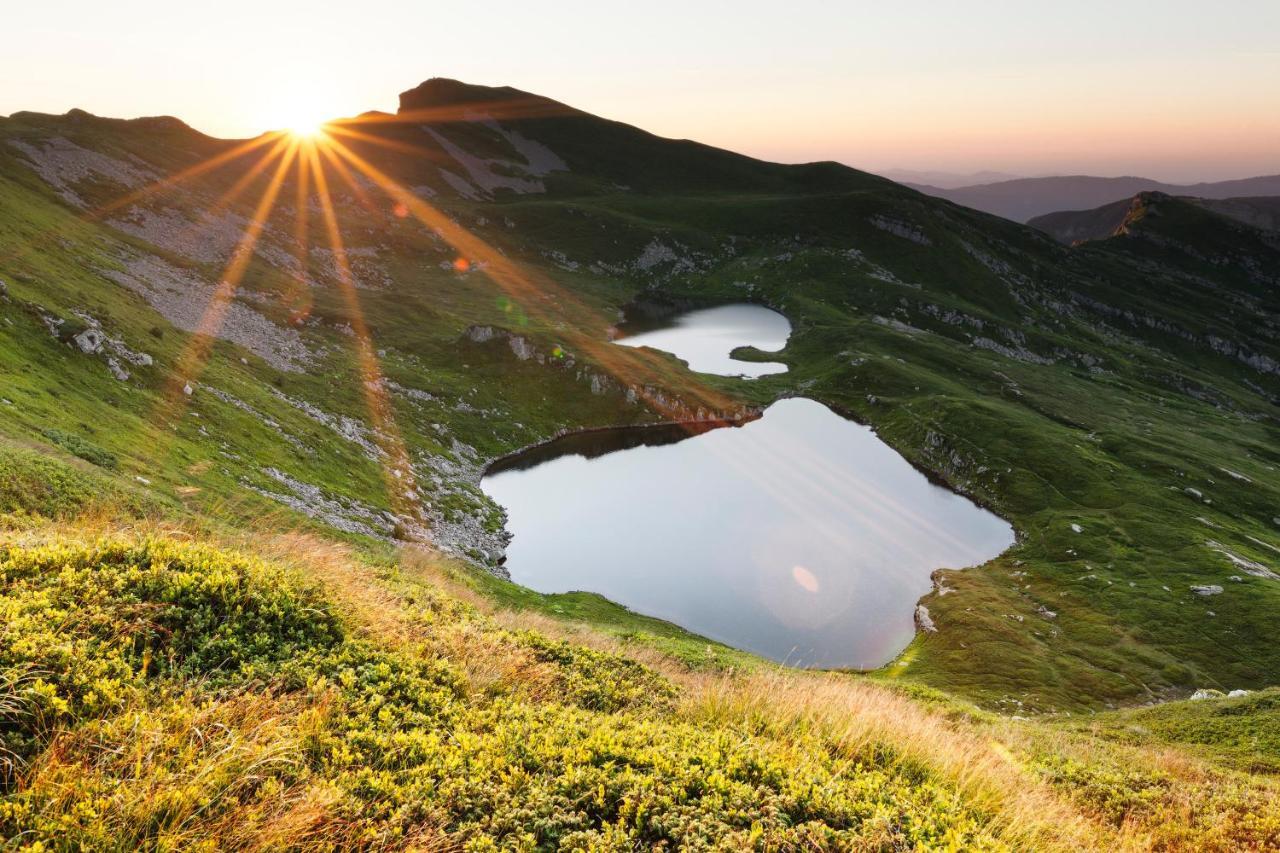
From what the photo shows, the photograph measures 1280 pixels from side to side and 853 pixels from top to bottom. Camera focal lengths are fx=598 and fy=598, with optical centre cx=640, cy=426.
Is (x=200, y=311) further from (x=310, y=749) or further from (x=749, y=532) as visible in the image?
(x=310, y=749)

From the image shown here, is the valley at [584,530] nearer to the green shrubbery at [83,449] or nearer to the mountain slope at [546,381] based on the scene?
the green shrubbery at [83,449]

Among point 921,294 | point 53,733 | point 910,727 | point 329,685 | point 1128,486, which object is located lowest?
point 1128,486

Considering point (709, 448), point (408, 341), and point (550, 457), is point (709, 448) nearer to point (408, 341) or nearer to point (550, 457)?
point (550, 457)

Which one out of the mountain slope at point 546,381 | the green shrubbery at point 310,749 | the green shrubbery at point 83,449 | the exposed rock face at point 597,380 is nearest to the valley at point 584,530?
the green shrubbery at point 310,749

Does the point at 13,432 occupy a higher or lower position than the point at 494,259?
lower

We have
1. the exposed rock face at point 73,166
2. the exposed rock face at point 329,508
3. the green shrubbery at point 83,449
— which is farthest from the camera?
the exposed rock face at point 73,166

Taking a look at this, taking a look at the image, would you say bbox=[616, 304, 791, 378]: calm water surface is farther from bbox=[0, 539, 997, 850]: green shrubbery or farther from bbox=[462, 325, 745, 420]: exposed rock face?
bbox=[0, 539, 997, 850]: green shrubbery

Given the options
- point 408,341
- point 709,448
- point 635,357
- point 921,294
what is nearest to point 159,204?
point 408,341

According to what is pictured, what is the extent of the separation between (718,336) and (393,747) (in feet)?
483

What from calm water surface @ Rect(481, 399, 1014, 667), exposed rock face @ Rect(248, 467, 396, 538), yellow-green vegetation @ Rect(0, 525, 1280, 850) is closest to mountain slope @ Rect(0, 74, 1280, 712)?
exposed rock face @ Rect(248, 467, 396, 538)

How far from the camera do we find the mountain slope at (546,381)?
4662 centimetres

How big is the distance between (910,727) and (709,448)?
265ft

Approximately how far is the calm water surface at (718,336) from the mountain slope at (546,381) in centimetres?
599

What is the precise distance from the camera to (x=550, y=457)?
83.1m
